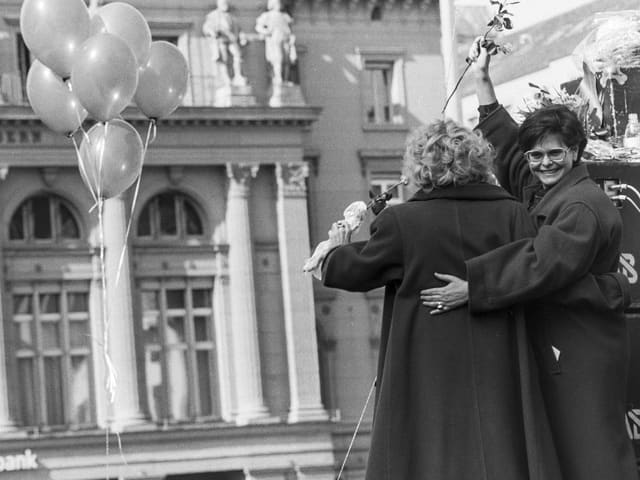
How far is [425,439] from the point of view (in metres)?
5.18

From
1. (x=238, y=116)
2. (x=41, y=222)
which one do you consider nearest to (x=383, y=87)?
(x=238, y=116)

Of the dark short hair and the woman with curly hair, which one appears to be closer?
the woman with curly hair

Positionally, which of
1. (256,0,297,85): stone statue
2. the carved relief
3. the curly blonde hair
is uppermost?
(256,0,297,85): stone statue

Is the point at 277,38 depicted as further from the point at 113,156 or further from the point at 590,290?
the point at 590,290

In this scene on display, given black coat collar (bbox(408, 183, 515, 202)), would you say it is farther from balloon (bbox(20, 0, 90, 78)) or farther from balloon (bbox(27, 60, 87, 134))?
balloon (bbox(27, 60, 87, 134))

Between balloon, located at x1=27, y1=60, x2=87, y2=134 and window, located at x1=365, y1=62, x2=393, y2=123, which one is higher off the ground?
window, located at x1=365, y1=62, x2=393, y2=123

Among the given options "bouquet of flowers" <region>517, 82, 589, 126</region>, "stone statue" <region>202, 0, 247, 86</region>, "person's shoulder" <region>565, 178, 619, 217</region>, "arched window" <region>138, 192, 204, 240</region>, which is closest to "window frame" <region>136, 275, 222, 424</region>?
→ "arched window" <region>138, 192, 204, 240</region>

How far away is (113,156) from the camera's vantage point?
49.5 feet

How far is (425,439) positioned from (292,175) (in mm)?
31157

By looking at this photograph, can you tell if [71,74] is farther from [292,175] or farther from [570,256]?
[292,175]

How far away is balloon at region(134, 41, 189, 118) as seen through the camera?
1518 centimetres

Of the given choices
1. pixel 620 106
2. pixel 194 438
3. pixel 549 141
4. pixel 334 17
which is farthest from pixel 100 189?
pixel 334 17

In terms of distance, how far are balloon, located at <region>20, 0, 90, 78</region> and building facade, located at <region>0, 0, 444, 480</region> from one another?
63.8 feet

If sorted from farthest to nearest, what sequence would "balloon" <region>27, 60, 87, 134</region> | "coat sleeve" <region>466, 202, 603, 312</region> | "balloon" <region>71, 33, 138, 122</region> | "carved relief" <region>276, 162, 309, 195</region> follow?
"carved relief" <region>276, 162, 309, 195</region> → "balloon" <region>27, 60, 87, 134</region> → "balloon" <region>71, 33, 138, 122</region> → "coat sleeve" <region>466, 202, 603, 312</region>
